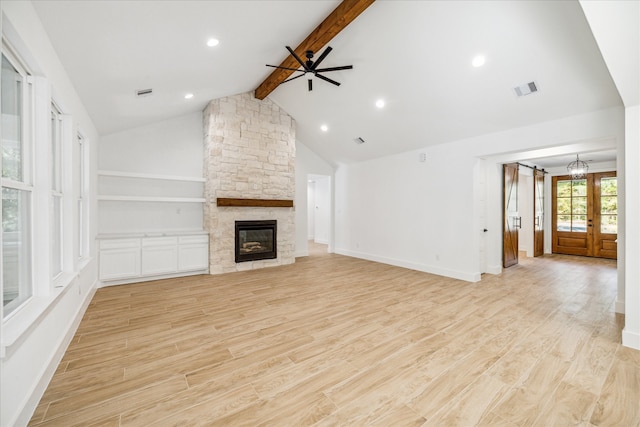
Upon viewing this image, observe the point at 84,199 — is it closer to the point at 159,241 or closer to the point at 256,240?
the point at 159,241

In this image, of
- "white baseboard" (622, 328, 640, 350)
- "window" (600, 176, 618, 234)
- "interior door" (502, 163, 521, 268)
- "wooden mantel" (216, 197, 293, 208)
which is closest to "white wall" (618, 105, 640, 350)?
"white baseboard" (622, 328, 640, 350)

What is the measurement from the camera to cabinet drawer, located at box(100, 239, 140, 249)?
4.48 metres

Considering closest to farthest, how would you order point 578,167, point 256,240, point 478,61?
point 478,61 → point 256,240 → point 578,167

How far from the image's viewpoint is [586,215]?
24.9 feet

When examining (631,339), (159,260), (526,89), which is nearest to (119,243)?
(159,260)

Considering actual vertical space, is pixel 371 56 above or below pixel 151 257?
above

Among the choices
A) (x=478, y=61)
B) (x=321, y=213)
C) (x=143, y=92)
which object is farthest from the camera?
(x=321, y=213)

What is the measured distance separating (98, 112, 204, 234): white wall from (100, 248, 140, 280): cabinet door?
0.81 metres

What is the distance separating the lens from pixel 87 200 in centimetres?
384

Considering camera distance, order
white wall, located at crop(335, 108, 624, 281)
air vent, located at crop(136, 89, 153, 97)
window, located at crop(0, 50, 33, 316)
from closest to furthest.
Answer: window, located at crop(0, 50, 33, 316) → air vent, located at crop(136, 89, 153, 97) → white wall, located at crop(335, 108, 624, 281)

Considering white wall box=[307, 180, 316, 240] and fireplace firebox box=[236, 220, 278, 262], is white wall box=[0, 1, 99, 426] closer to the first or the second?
fireplace firebox box=[236, 220, 278, 262]

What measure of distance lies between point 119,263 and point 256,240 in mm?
2464

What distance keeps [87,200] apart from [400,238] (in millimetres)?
5750

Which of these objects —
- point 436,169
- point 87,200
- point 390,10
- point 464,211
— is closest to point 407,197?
point 436,169
